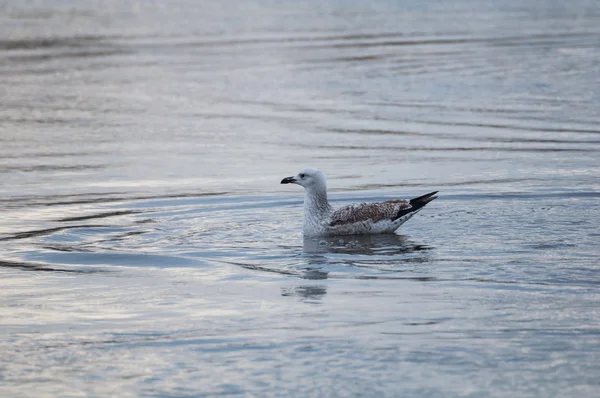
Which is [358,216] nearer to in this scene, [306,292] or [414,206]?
[414,206]

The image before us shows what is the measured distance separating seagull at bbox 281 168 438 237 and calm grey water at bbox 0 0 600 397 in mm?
152

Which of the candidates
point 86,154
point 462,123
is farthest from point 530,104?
point 86,154

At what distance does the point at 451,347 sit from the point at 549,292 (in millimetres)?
1634

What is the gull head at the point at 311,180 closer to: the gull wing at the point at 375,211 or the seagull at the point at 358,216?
the seagull at the point at 358,216

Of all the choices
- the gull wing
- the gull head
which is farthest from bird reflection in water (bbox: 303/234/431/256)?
the gull head

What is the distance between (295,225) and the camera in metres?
12.5

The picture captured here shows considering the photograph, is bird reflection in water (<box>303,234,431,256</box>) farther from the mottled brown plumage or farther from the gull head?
the gull head

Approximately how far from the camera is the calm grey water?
24.6 feet

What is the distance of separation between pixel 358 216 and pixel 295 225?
0.91 meters

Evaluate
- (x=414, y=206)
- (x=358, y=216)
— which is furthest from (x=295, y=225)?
(x=414, y=206)

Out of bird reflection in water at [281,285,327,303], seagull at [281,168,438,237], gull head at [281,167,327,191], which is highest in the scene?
gull head at [281,167,327,191]

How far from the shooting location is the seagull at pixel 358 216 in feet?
38.8

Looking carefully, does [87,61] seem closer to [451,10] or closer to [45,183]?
[45,183]

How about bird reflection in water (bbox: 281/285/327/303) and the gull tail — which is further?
the gull tail
